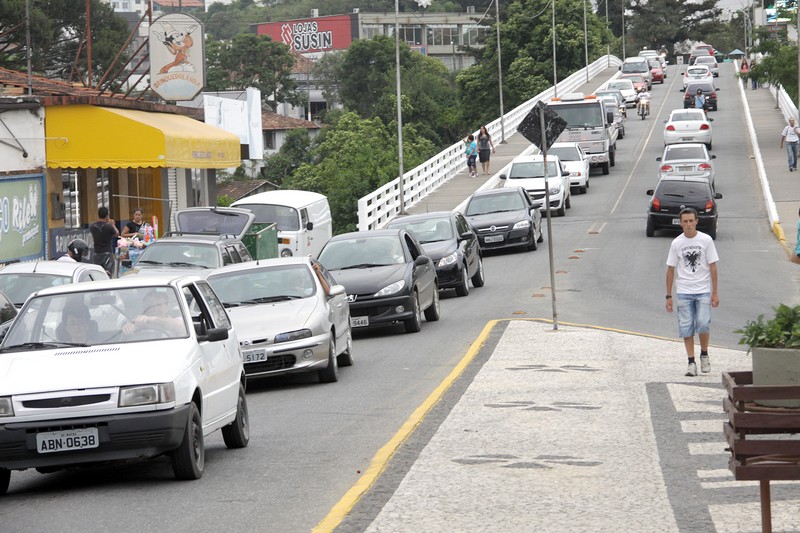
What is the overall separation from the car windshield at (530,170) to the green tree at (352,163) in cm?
2011

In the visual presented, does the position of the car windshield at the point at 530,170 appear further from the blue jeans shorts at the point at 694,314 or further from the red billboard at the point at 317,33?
the red billboard at the point at 317,33

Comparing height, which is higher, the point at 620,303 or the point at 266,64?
the point at 266,64

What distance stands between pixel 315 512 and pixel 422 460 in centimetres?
159

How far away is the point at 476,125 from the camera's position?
342 feet

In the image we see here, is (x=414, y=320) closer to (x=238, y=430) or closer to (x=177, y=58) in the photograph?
(x=238, y=430)

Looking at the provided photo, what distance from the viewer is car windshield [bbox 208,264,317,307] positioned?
16031mm

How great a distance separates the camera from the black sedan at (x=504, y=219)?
103ft

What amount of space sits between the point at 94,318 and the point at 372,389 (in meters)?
4.86

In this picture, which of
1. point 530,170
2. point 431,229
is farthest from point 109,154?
point 530,170

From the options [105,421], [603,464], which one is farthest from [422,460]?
[105,421]

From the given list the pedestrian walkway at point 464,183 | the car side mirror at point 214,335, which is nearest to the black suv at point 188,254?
the car side mirror at point 214,335

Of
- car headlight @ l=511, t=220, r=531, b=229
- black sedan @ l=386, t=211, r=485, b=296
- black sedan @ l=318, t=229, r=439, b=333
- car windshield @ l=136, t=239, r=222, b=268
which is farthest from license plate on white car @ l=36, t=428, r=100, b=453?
car headlight @ l=511, t=220, r=531, b=229

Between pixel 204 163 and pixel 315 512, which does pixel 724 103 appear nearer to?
pixel 204 163

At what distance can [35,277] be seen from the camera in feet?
56.9
